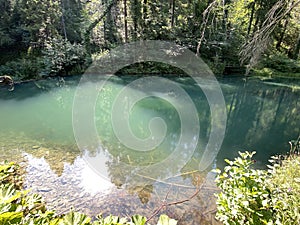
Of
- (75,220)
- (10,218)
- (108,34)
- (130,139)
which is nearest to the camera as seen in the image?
(10,218)

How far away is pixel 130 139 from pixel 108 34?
14988 millimetres

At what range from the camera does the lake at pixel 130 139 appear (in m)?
4.15

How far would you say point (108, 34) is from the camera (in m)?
19.6

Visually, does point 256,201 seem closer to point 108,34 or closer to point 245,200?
point 245,200

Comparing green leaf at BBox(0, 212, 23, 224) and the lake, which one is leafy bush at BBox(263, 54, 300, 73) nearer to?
the lake

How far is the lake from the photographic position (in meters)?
4.15

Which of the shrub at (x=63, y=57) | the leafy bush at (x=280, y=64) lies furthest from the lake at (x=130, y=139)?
the leafy bush at (x=280, y=64)

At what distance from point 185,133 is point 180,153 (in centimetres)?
146

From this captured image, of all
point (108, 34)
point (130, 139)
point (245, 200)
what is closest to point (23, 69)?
point (108, 34)

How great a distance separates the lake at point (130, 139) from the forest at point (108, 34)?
2602mm

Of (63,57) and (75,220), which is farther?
(63,57)

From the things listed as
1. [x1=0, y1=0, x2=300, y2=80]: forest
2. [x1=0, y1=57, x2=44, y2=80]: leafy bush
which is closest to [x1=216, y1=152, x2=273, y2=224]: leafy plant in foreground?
[x1=0, y1=0, x2=300, y2=80]: forest

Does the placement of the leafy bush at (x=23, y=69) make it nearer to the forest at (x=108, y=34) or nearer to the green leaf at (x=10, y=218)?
the forest at (x=108, y=34)

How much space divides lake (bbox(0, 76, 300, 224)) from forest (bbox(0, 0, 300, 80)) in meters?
2.60
